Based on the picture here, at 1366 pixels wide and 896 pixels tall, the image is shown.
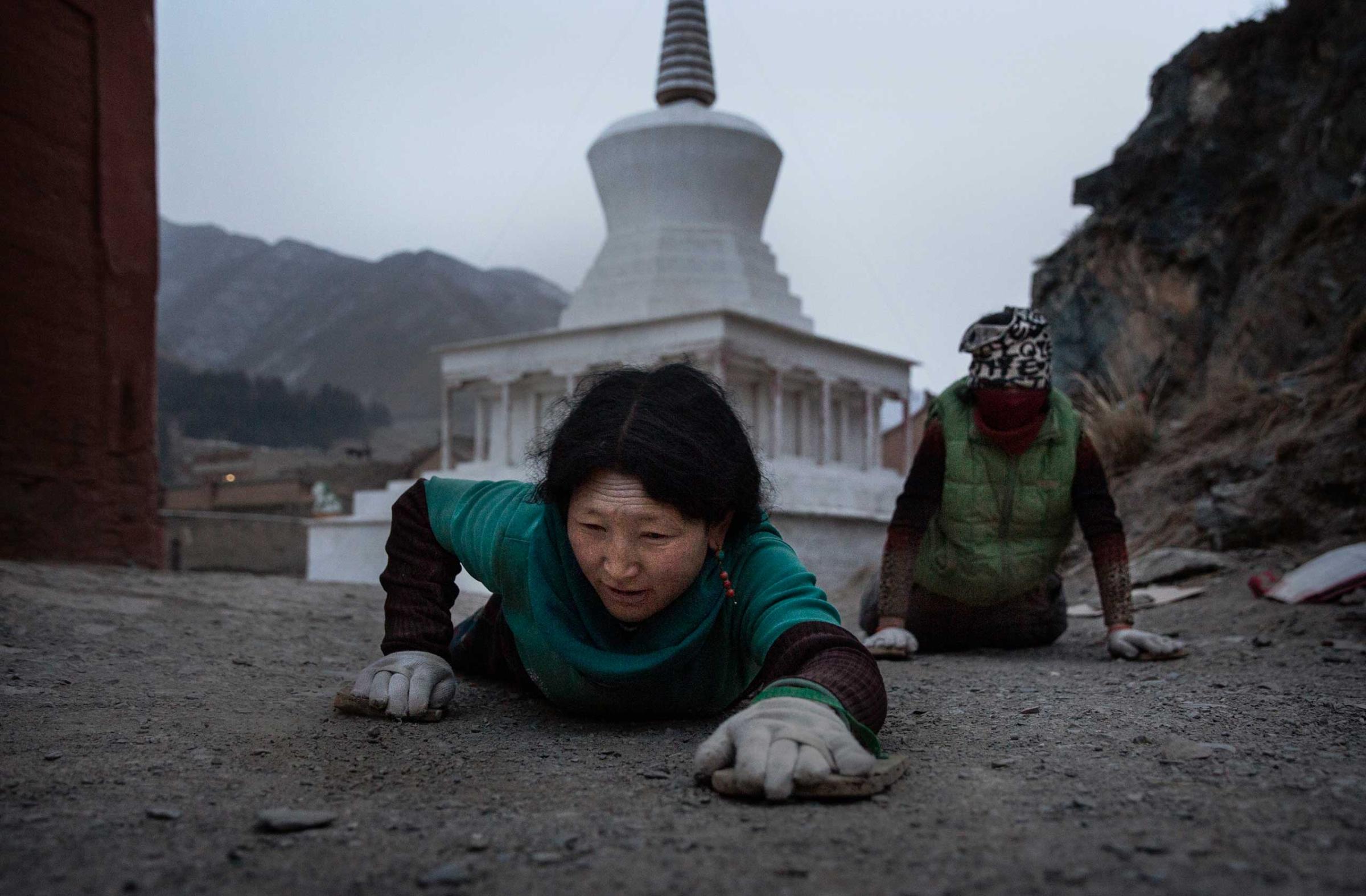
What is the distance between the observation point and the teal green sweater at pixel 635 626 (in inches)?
98.8

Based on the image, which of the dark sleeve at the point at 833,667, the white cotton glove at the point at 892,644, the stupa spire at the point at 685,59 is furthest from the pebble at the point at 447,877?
the stupa spire at the point at 685,59

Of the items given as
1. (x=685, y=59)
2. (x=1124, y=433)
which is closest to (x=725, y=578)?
(x=1124, y=433)

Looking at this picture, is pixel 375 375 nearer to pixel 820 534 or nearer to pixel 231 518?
pixel 231 518

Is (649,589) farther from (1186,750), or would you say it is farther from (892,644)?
(892,644)

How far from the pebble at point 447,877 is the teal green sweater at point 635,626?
0.99m

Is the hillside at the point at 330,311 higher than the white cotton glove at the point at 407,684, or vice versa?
the hillside at the point at 330,311

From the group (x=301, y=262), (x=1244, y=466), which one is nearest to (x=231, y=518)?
(x=1244, y=466)

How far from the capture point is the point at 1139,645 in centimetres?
398

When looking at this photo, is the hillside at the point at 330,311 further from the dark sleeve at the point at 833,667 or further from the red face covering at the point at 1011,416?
the dark sleeve at the point at 833,667

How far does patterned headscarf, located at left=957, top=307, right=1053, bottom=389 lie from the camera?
3.94 m

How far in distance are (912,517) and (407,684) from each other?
2140mm

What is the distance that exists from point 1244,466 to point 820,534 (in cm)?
620

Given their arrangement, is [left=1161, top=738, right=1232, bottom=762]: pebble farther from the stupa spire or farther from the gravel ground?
the stupa spire

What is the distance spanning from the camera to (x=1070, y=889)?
1.39m
